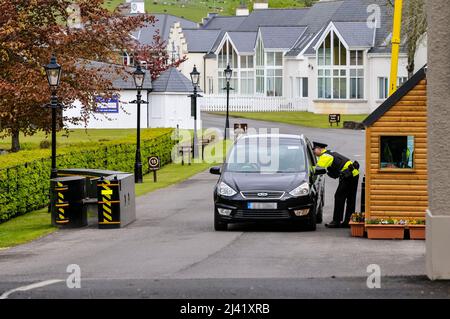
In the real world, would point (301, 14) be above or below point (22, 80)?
above

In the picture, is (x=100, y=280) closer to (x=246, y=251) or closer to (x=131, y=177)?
(x=246, y=251)

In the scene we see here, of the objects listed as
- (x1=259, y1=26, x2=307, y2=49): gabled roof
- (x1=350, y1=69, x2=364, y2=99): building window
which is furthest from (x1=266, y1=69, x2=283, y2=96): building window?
(x1=350, y1=69, x2=364, y2=99): building window

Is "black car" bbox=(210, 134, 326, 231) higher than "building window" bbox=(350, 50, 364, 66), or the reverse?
"building window" bbox=(350, 50, 364, 66)

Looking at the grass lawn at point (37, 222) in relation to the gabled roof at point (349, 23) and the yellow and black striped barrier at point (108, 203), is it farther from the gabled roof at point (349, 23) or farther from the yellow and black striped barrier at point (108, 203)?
the gabled roof at point (349, 23)

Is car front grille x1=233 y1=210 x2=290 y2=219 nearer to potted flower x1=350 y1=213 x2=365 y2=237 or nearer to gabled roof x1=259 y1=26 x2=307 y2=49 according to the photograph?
potted flower x1=350 y1=213 x2=365 y2=237

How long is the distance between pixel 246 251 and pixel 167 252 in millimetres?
1308

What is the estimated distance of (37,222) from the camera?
25.7m

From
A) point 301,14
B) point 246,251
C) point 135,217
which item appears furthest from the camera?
point 301,14

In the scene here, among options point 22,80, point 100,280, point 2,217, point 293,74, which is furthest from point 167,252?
point 293,74

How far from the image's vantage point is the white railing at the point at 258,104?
90.4m

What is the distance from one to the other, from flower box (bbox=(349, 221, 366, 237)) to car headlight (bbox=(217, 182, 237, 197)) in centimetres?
238

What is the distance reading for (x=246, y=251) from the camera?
1769 cm

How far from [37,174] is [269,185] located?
9291 millimetres

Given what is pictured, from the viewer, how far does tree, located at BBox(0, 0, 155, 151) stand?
120 feet
